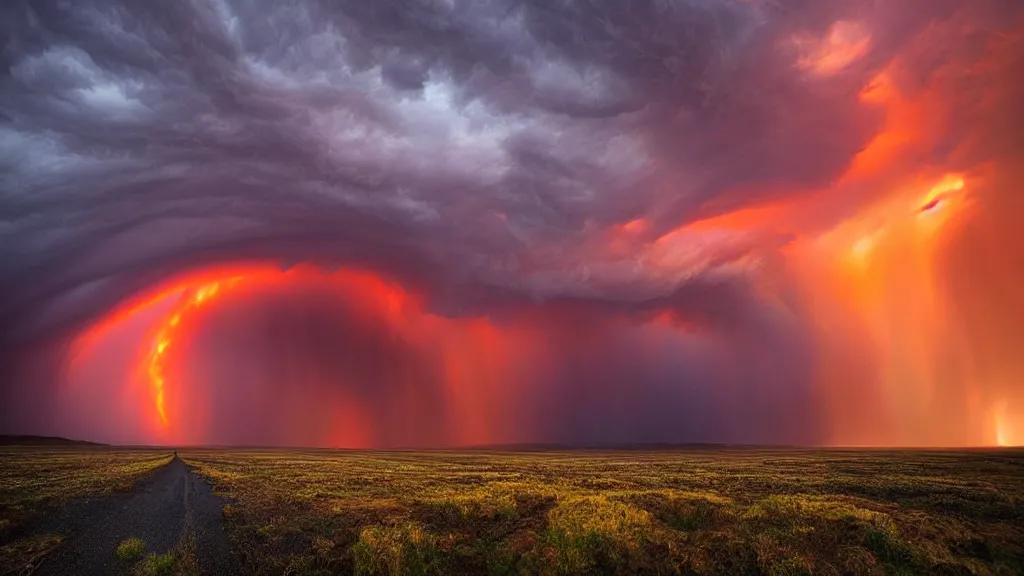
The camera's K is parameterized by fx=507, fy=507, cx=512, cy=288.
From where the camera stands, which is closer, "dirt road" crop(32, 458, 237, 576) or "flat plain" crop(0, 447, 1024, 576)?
"flat plain" crop(0, 447, 1024, 576)

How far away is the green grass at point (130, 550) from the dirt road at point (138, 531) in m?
0.23

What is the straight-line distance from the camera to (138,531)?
2595 cm

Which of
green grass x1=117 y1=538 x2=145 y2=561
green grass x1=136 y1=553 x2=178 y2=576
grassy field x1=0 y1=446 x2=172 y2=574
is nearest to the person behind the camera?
green grass x1=136 y1=553 x2=178 y2=576

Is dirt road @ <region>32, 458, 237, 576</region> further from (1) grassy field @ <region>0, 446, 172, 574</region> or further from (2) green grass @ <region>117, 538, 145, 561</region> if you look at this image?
(1) grassy field @ <region>0, 446, 172, 574</region>

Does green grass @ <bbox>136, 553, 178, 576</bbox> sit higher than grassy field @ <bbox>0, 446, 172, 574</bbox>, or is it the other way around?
green grass @ <bbox>136, 553, 178, 576</bbox>

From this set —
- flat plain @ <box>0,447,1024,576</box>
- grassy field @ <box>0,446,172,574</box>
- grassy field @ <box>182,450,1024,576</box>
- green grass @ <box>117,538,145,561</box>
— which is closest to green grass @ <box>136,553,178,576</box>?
flat plain @ <box>0,447,1024,576</box>

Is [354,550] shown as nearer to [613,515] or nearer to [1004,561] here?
[613,515]

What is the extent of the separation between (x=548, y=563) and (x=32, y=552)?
22116mm

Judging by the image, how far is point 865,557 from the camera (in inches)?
724

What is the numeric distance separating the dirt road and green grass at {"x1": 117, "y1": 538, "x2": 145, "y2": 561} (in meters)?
0.23

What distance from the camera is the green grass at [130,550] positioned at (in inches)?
829

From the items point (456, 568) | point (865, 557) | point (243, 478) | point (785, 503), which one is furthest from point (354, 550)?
point (243, 478)

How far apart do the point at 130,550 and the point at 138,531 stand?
5.35 m

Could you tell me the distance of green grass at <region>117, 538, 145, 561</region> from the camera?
2106cm
